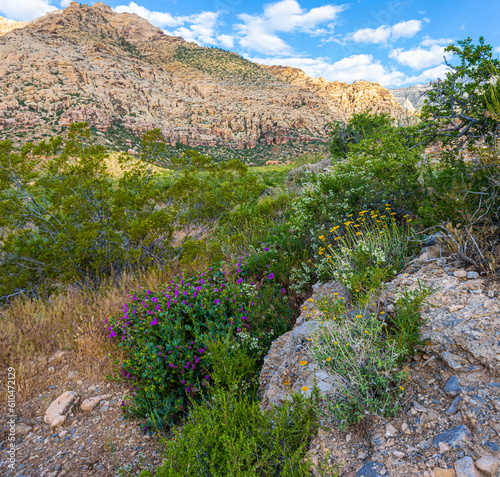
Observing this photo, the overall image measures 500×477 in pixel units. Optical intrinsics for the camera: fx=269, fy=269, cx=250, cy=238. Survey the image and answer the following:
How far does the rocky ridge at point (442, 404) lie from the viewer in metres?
1.40

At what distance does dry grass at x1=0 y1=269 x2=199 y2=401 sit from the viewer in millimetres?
3430

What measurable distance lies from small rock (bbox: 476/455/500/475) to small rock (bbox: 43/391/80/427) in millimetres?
3563

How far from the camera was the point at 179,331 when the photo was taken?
3.09m

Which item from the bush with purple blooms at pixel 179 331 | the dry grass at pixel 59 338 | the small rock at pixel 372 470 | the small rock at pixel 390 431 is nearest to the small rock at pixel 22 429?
the dry grass at pixel 59 338

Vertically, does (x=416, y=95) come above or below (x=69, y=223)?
above

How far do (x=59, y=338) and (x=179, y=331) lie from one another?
7.44ft

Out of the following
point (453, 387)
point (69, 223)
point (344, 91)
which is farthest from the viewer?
point (344, 91)

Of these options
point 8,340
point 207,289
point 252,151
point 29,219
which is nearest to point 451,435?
point 207,289

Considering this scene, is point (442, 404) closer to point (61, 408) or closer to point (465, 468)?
point (465, 468)

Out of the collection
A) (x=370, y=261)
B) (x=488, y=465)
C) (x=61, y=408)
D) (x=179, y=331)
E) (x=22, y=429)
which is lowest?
(x=22, y=429)

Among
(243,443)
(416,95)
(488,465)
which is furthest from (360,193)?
(243,443)

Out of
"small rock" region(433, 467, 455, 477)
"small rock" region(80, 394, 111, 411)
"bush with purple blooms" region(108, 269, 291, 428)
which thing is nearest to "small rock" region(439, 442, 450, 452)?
"small rock" region(433, 467, 455, 477)

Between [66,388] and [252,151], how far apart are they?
68.9 metres

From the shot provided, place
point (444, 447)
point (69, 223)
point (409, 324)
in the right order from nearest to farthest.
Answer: point (444, 447) < point (409, 324) < point (69, 223)
